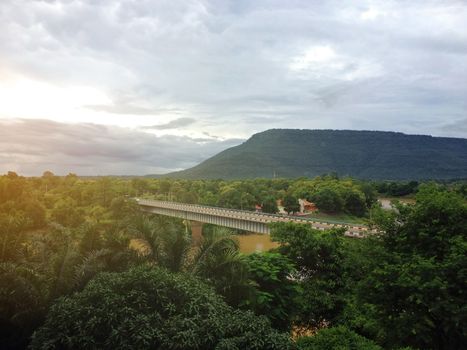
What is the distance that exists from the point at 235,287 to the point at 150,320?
4.93 meters

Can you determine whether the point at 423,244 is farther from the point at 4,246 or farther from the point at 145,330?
the point at 4,246

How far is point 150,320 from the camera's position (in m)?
10.2

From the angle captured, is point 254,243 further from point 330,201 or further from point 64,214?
point 64,214

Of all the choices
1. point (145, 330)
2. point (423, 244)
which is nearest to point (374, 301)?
point (423, 244)

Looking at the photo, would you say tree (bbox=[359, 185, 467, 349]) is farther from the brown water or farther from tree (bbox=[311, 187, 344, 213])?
tree (bbox=[311, 187, 344, 213])

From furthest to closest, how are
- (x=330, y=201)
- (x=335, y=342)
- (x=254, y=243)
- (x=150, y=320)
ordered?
(x=330, y=201) → (x=254, y=243) → (x=335, y=342) → (x=150, y=320)

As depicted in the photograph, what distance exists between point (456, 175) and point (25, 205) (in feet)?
634

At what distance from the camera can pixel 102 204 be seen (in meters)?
84.0

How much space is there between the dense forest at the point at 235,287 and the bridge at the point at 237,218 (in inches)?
615

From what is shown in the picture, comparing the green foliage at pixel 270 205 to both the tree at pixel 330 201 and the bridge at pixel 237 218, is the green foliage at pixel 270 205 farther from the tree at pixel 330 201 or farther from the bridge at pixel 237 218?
the bridge at pixel 237 218

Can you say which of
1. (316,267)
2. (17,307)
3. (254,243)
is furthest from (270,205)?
(17,307)

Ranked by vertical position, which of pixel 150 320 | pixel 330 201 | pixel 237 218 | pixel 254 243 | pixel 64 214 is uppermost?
pixel 150 320

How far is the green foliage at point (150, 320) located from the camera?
977cm

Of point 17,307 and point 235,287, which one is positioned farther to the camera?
point 235,287
